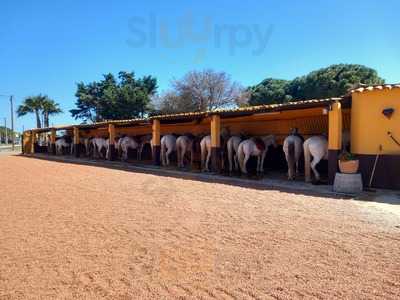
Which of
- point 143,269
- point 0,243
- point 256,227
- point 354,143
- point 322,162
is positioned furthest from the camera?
point 322,162

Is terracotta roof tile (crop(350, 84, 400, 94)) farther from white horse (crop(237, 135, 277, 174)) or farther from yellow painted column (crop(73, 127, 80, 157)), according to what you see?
yellow painted column (crop(73, 127, 80, 157))

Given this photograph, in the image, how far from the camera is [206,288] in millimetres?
3773

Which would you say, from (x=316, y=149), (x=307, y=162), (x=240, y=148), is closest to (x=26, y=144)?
(x=240, y=148)

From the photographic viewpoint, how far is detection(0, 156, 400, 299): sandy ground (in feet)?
12.4

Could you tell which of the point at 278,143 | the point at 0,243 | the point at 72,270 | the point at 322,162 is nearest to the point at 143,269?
the point at 72,270

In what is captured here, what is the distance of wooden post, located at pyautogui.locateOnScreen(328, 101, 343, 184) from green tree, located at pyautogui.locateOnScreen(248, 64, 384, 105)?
20468 mm

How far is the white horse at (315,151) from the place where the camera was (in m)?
11.3

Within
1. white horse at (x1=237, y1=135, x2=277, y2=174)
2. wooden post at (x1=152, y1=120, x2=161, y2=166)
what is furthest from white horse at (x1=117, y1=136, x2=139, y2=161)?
white horse at (x1=237, y1=135, x2=277, y2=174)

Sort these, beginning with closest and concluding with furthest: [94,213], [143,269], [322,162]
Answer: [143,269]
[94,213]
[322,162]

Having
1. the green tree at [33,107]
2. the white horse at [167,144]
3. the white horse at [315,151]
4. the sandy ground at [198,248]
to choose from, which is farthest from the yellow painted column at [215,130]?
the green tree at [33,107]

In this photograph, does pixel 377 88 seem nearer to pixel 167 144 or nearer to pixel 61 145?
pixel 167 144

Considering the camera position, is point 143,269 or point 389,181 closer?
point 143,269

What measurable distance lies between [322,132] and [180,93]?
27.4 m

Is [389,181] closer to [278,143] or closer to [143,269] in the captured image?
[278,143]
